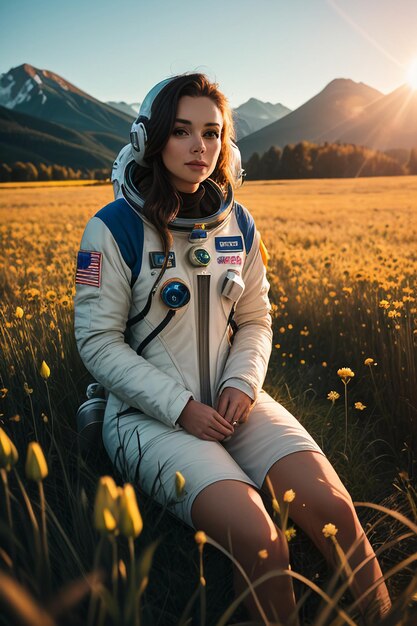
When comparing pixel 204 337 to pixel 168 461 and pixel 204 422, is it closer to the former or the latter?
pixel 204 422

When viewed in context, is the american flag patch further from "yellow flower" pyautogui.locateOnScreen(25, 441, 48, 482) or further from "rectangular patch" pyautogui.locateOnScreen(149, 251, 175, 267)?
"yellow flower" pyautogui.locateOnScreen(25, 441, 48, 482)

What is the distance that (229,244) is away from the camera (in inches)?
84.2

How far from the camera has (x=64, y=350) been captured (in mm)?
2850

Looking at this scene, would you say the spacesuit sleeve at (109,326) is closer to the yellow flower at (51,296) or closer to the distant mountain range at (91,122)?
the yellow flower at (51,296)

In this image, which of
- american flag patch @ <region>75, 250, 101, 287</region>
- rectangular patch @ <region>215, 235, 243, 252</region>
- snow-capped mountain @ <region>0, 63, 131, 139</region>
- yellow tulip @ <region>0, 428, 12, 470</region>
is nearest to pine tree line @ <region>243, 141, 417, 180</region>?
snow-capped mountain @ <region>0, 63, 131, 139</region>

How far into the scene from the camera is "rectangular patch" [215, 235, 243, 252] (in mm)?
2111

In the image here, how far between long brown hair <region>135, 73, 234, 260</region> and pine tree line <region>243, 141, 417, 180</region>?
31173 mm

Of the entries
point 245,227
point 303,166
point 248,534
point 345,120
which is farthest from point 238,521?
point 345,120

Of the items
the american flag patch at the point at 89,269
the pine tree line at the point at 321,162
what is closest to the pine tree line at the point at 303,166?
the pine tree line at the point at 321,162

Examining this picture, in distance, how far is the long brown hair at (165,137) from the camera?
1.95 meters

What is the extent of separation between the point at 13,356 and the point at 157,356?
3.29 ft

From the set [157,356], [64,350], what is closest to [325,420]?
[157,356]

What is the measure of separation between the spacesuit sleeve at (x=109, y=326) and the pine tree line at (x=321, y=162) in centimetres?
3146

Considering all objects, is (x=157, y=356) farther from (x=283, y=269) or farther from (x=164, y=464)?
(x=283, y=269)
